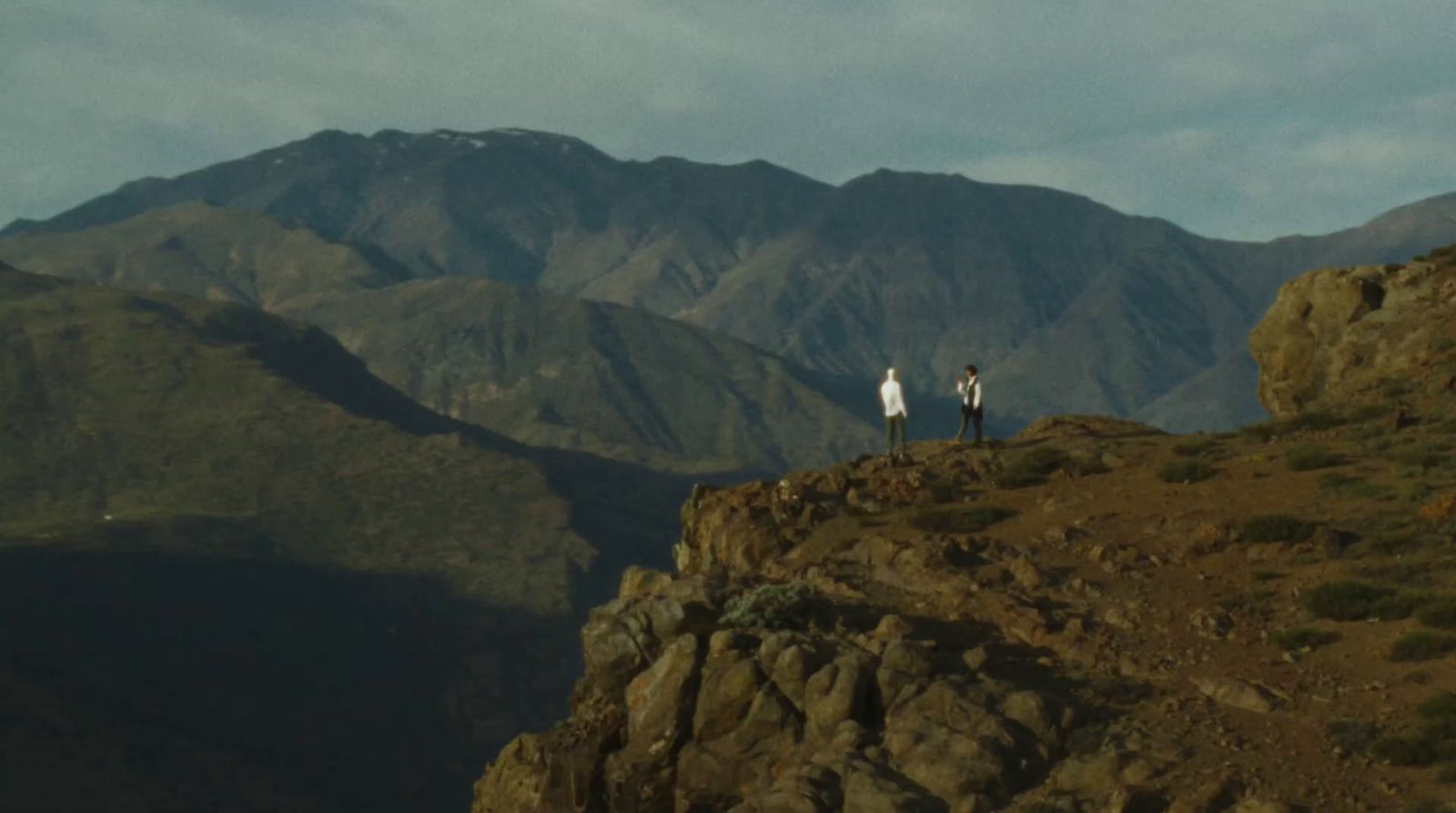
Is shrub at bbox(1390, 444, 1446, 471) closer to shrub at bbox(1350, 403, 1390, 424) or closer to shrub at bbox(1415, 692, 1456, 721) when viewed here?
shrub at bbox(1350, 403, 1390, 424)

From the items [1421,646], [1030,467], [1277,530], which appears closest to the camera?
[1421,646]

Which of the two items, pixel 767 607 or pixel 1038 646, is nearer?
pixel 1038 646

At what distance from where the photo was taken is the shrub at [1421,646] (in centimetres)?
2798

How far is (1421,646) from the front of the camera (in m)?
28.0

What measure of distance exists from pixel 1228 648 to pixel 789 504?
451 inches

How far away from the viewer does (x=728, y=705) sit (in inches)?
1151

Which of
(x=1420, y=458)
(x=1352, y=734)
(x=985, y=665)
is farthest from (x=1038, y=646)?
(x=1420, y=458)

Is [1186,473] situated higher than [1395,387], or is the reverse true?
[1395,387]

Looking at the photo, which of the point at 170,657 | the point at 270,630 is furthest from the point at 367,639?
the point at 170,657

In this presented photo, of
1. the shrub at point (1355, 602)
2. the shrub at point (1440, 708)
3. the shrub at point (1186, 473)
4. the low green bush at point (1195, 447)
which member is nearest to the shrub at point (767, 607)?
the shrub at point (1355, 602)

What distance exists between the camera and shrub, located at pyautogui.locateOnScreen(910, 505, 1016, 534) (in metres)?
36.6

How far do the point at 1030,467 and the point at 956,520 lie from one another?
405cm

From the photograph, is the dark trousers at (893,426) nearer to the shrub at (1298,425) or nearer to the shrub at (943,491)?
the shrub at (943,491)

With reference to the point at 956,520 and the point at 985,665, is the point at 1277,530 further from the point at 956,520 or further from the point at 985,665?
the point at 985,665
